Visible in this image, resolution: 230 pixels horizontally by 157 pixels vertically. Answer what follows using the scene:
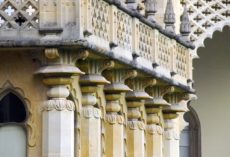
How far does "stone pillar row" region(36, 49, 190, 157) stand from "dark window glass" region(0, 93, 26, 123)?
1.53 ft

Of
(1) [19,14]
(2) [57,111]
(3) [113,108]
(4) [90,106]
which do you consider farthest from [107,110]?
(1) [19,14]

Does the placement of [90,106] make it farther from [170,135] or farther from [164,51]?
[170,135]

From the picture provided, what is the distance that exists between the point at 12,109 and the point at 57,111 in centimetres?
82

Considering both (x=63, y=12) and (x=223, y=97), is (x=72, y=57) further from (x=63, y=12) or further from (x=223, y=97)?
(x=223, y=97)

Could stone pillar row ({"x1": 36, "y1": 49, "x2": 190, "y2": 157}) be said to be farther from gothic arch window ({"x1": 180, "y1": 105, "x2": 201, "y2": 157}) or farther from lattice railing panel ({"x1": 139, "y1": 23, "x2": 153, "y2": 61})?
gothic arch window ({"x1": 180, "y1": 105, "x2": 201, "y2": 157})

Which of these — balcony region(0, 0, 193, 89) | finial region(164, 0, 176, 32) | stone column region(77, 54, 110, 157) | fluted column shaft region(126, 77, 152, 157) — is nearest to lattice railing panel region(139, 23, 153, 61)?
balcony region(0, 0, 193, 89)

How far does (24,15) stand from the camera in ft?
70.0

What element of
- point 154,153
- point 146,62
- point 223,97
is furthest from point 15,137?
point 223,97

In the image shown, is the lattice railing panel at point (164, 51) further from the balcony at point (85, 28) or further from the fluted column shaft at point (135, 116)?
the fluted column shaft at point (135, 116)

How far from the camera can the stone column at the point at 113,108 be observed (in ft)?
80.3

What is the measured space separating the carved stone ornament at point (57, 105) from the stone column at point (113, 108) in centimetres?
284

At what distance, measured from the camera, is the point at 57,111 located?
21.3m

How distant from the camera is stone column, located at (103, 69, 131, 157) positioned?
80.3ft

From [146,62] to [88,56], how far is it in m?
3.96
